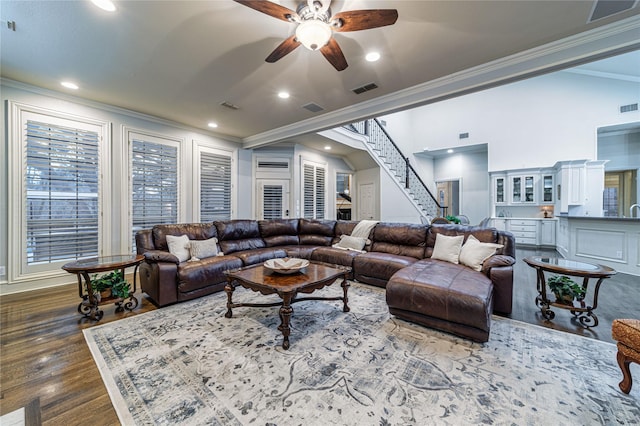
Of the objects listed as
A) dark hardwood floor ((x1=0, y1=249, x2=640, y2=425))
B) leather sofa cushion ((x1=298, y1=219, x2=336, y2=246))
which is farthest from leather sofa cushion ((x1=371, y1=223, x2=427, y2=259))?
dark hardwood floor ((x1=0, y1=249, x2=640, y2=425))

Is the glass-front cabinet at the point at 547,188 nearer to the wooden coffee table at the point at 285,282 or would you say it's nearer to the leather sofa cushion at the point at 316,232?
the leather sofa cushion at the point at 316,232

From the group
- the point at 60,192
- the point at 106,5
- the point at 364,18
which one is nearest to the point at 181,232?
the point at 60,192

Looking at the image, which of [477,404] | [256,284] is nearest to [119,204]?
[256,284]

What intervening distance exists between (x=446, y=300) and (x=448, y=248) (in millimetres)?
1412

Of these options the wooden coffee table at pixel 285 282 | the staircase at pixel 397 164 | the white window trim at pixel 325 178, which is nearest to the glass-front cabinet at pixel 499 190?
the staircase at pixel 397 164

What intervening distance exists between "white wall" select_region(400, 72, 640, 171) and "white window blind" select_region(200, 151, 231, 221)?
20.5 feet

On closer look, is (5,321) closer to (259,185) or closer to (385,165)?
(259,185)

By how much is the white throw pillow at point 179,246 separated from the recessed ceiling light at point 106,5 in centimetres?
263

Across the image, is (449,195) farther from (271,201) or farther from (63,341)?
(63,341)

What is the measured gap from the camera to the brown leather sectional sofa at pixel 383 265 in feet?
7.57

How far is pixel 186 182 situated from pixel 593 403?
6065 millimetres

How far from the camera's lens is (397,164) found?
831cm

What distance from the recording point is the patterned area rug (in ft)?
4.83

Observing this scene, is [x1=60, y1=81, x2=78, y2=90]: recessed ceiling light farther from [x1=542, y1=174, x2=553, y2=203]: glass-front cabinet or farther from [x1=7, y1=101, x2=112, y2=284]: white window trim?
[x1=542, y1=174, x2=553, y2=203]: glass-front cabinet
